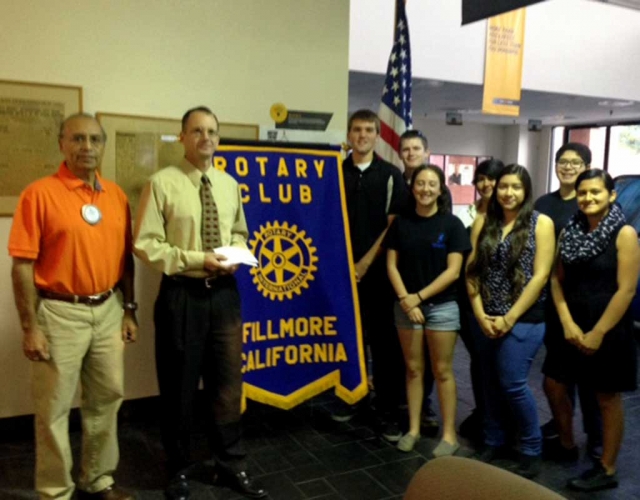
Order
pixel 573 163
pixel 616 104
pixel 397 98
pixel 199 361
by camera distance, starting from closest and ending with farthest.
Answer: pixel 199 361
pixel 573 163
pixel 397 98
pixel 616 104

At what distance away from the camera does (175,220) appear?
2.48 metres

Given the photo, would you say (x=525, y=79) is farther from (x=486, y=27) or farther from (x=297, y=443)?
(x=297, y=443)

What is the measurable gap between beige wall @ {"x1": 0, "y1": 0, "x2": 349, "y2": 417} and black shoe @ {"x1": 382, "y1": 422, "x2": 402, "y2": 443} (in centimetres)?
142

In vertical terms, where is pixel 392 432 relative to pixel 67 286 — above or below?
below

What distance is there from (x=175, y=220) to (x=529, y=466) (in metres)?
2.05

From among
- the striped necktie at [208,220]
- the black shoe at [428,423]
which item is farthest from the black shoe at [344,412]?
the striped necktie at [208,220]

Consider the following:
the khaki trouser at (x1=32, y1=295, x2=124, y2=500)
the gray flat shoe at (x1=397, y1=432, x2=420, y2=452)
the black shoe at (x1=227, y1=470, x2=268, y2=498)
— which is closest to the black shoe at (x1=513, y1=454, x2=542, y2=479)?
the gray flat shoe at (x1=397, y1=432, x2=420, y2=452)

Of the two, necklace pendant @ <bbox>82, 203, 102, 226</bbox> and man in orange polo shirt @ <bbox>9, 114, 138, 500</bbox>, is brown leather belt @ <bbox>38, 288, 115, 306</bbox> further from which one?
necklace pendant @ <bbox>82, 203, 102, 226</bbox>

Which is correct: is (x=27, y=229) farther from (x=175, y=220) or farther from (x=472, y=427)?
(x=472, y=427)

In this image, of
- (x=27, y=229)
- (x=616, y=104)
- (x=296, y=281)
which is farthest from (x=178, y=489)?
(x=616, y=104)

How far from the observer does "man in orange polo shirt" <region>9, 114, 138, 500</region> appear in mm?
2221

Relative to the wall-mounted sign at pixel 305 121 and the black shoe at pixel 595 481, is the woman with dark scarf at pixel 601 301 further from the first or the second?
the wall-mounted sign at pixel 305 121

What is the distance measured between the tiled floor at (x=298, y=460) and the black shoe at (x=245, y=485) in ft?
0.14

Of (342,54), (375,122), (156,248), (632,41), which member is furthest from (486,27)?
(156,248)
